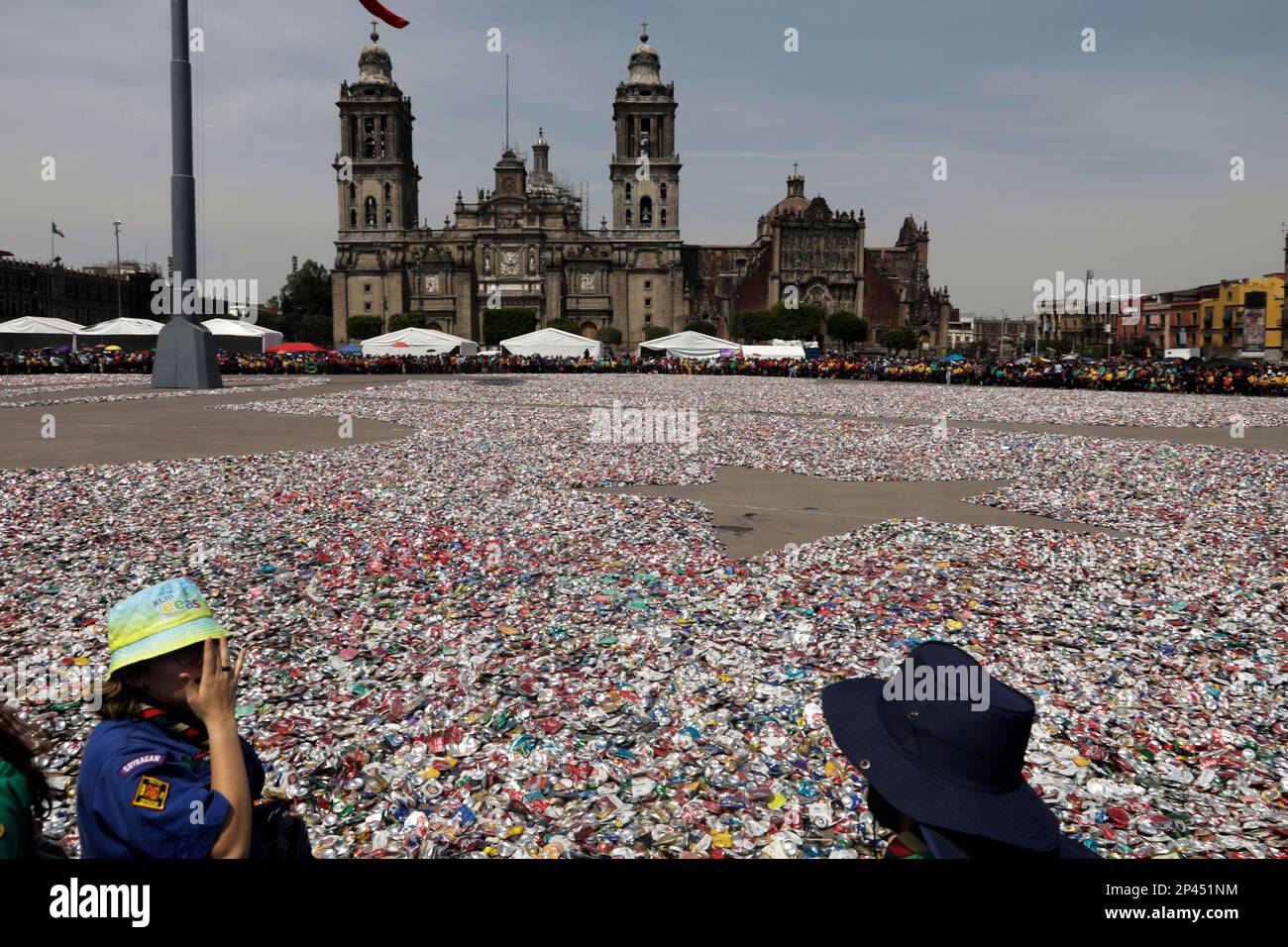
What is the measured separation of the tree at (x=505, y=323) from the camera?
112750mm

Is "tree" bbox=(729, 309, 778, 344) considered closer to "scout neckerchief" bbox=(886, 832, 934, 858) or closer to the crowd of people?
the crowd of people

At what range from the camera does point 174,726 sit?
302cm

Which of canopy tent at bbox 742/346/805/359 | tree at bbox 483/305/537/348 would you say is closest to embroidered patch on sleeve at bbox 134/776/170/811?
canopy tent at bbox 742/346/805/359

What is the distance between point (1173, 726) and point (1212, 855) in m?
1.61

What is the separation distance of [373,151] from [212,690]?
129 m

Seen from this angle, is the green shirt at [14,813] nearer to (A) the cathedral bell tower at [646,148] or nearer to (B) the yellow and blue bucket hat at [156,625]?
(B) the yellow and blue bucket hat at [156,625]

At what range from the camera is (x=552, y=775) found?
17.9ft

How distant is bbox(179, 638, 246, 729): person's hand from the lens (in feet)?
9.50

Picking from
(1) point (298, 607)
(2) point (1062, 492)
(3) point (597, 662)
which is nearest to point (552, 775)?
(3) point (597, 662)

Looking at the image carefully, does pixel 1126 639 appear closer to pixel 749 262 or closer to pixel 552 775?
pixel 552 775

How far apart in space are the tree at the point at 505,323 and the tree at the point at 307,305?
106 ft
